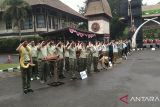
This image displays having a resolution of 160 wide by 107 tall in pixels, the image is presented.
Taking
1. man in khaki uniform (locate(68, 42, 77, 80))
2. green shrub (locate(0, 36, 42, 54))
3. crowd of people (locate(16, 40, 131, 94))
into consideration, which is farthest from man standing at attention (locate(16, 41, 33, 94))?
green shrub (locate(0, 36, 42, 54))

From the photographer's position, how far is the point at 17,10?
112 ft

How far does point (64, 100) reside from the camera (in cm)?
788

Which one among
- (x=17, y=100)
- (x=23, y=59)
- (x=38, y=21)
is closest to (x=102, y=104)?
(x=17, y=100)

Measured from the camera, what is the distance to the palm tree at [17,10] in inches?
1350

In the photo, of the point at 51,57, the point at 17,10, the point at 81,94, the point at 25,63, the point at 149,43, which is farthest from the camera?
the point at 149,43

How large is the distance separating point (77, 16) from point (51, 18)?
8.10 meters

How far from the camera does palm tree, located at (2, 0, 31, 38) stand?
1350 inches

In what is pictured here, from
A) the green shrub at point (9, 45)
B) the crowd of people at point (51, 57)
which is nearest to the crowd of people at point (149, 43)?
the green shrub at point (9, 45)

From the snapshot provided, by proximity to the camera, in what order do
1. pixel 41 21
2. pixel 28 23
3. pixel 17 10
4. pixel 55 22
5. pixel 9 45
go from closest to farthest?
pixel 17 10 → pixel 9 45 → pixel 41 21 → pixel 28 23 → pixel 55 22

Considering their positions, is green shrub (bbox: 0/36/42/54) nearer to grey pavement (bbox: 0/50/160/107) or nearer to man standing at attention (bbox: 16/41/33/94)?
grey pavement (bbox: 0/50/160/107)

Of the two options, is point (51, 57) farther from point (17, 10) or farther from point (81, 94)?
point (17, 10)

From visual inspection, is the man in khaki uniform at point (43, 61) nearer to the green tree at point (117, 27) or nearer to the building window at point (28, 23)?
the building window at point (28, 23)

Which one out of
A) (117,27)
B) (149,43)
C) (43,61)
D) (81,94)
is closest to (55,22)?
(149,43)

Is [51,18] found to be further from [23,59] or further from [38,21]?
[23,59]
